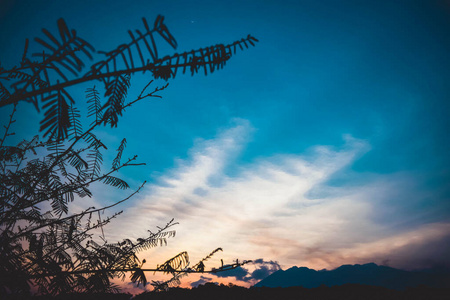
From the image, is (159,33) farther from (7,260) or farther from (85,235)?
(85,235)

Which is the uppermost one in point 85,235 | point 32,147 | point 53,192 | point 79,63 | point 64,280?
point 32,147

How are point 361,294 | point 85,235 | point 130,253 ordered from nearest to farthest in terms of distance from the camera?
1. point 130,253
2. point 85,235
3. point 361,294

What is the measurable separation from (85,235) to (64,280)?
77 cm

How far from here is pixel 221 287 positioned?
3.75 meters

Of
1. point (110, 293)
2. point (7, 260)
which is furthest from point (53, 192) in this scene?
point (110, 293)

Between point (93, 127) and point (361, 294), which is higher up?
A: point (93, 127)

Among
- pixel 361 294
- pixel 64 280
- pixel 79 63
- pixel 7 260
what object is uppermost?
pixel 79 63

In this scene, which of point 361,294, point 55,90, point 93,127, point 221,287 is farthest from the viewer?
point 361,294

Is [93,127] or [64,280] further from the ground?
[93,127]

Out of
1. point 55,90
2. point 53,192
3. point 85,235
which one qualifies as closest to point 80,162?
point 53,192

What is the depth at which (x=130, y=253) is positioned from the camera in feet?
6.41

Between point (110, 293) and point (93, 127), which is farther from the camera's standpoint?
point (110, 293)

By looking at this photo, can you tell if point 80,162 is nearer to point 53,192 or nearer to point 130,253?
point 53,192

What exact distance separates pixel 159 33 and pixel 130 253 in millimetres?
2024
